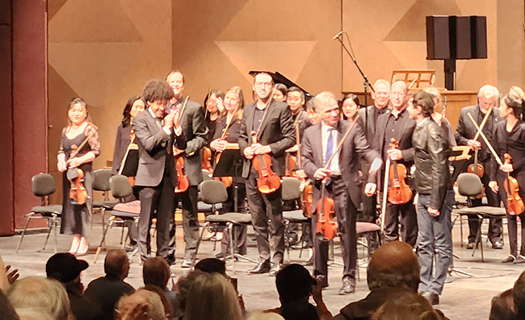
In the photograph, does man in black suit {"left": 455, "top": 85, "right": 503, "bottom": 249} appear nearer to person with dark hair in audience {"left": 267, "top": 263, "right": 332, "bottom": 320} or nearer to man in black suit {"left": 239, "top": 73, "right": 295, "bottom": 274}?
man in black suit {"left": 239, "top": 73, "right": 295, "bottom": 274}

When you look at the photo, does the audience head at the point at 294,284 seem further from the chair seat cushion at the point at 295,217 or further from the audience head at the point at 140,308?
the chair seat cushion at the point at 295,217

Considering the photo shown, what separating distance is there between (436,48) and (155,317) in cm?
1293

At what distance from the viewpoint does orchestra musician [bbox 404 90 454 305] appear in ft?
29.6

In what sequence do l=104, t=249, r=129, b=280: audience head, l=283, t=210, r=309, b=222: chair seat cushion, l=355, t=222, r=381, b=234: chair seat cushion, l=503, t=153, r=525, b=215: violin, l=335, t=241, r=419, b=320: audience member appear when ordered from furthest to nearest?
l=503, t=153, r=525, b=215: violin < l=283, t=210, r=309, b=222: chair seat cushion < l=355, t=222, r=381, b=234: chair seat cushion < l=104, t=249, r=129, b=280: audience head < l=335, t=241, r=419, b=320: audience member

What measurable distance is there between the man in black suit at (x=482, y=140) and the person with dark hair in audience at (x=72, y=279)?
277 inches

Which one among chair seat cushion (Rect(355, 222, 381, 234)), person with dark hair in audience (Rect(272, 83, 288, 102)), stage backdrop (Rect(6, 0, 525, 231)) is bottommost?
chair seat cushion (Rect(355, 222, 381, 234))

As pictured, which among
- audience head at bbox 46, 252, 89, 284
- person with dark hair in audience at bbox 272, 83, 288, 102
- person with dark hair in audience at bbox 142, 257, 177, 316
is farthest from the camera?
person with dark hair in audience at bbox 272, 83, 288, 102

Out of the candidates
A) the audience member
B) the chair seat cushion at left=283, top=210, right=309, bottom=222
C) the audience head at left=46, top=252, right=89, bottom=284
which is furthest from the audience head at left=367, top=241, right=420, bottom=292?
the chair seat cushion at left=283, top=210, right=309, bottom=222

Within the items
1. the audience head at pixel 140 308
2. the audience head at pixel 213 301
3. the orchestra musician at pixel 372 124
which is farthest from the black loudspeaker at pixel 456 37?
the audience head at pixel 213 301

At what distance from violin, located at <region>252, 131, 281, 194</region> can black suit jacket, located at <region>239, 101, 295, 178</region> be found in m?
0.09

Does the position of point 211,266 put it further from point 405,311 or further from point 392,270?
point 405,311

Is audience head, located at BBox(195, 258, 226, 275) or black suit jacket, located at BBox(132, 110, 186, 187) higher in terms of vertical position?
black suit jacket, located at BBox(132, 110, 186, 187)

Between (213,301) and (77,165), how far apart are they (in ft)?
24.2

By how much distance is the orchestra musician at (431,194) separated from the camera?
903 centimetres
